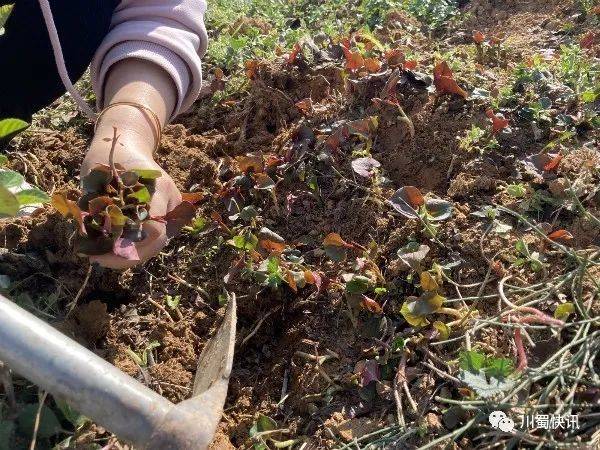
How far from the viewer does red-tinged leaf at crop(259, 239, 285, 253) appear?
1439 millimetres

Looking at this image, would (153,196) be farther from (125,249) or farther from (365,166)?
(365,166)

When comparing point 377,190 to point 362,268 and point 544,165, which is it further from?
point 544,165

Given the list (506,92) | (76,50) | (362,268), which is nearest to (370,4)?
(506,92)

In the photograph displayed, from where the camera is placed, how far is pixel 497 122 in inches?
61.6

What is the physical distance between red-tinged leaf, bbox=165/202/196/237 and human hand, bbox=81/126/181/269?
0.04ft

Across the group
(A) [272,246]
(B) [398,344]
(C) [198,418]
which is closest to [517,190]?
(B) [398,344]

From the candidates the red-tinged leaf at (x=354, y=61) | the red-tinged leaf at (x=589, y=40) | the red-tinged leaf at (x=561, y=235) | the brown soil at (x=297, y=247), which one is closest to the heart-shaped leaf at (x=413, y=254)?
the brown soil at (x=297, y=247)

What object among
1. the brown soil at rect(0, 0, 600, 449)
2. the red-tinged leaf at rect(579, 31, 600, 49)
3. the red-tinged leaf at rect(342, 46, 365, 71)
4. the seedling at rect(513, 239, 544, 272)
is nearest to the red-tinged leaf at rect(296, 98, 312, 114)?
the brown soil at rect(0, 0, 600, 449)

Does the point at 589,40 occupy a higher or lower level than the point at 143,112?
higher

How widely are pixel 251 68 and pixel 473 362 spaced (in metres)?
1.32

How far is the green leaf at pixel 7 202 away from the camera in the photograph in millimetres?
886

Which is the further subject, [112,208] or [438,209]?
[438,209]

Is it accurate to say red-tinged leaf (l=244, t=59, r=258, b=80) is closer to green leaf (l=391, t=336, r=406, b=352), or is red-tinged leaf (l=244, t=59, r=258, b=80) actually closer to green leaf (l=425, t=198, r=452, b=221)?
green leaf (l=425, t=198, r=452, b=221)

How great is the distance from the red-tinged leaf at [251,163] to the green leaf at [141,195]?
0.49 m
